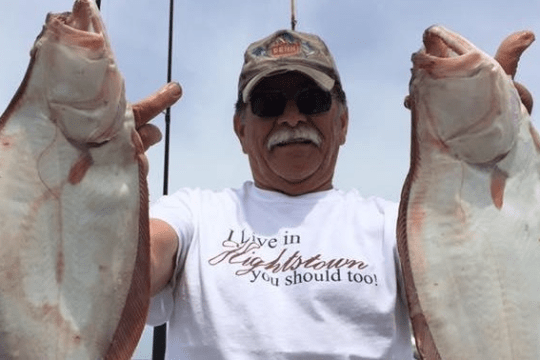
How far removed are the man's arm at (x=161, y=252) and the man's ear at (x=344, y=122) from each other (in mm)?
985

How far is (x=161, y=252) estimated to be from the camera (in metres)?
2.84

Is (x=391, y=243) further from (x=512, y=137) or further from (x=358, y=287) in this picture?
(x=512, y=137)

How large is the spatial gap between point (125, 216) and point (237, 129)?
4.26ft

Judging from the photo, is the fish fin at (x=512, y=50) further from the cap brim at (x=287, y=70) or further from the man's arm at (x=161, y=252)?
the man's arm at (x=161, y=252)

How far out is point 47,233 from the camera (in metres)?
2.31

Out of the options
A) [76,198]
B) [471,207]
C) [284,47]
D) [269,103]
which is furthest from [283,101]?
[76,198]

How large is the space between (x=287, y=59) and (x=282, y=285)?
1.03 metres

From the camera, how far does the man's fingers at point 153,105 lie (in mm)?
2529

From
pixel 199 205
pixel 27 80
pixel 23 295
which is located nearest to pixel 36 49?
pixel 27 80

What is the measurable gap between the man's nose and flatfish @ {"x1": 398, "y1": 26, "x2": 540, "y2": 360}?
70cm

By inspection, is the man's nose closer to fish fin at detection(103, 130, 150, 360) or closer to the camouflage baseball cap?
the camouflage baseball cap

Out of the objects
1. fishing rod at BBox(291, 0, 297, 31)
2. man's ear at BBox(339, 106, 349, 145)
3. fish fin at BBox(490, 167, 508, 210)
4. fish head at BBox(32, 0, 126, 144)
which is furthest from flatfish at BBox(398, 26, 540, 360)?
fishing rod at BBox(291, 0, 297, 31)

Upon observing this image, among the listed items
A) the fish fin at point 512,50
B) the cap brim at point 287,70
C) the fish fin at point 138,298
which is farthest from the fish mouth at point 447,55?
the fish fin at point 138,298

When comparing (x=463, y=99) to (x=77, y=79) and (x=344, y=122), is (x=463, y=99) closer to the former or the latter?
→ (x=344, y=122)
